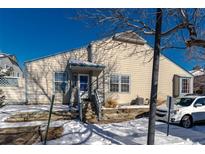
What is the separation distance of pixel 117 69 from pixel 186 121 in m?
5.99

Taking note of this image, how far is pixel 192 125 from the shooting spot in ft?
30.7

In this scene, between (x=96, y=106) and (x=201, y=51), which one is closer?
(x=201, y=51)

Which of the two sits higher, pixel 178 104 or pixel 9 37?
pixel 9 37

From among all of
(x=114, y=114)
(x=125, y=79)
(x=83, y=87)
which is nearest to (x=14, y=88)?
(x=83, y=87)

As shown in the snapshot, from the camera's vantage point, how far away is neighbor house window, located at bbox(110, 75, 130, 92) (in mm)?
13645

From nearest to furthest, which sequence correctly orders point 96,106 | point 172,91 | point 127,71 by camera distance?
point 96,106, point 127,71, point 172,91

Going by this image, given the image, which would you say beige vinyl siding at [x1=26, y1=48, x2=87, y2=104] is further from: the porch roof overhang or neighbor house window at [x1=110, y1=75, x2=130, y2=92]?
neighbor house window at [x1=110, y1=75, x2=130, y2=92]

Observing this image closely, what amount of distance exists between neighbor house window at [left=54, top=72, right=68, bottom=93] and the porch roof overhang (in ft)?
2.19

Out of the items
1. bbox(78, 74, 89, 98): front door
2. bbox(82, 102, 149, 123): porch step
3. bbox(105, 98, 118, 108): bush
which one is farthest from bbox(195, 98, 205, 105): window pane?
bbox(78, 74, 89, 98): front door

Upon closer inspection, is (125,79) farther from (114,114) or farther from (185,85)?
(185,85)
